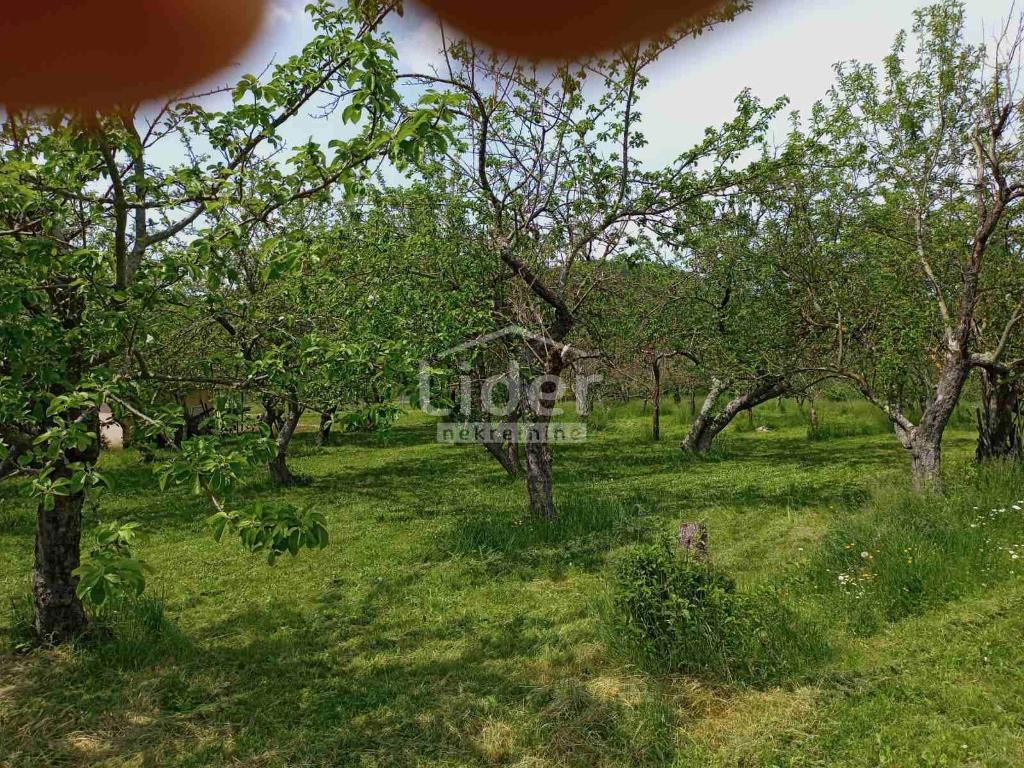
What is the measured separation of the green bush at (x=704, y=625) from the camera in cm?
493

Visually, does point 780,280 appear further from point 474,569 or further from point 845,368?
point 474,569

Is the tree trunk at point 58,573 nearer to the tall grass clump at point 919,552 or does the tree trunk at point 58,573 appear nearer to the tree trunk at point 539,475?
the tree trunk at point 539,475

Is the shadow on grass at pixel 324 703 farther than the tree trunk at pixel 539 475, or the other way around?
Answer: the tree trunk at pixel 539 475

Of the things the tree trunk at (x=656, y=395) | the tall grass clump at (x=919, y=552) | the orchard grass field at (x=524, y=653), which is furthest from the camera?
the tree trunk at (x=656, y=395)

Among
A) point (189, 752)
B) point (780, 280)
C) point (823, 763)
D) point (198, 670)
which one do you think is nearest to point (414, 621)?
point (198, 670)

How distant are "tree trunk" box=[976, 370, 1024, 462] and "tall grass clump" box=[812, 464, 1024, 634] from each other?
3.85 meters

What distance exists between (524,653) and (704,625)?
5.85 feet

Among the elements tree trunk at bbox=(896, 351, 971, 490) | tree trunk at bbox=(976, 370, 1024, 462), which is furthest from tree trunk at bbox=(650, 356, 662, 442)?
tree trunk at bbox=(896, 351, 971, 490)

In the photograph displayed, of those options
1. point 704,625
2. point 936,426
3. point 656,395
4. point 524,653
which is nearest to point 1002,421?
point 936,426

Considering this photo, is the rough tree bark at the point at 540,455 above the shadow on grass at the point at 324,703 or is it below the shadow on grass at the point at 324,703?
above

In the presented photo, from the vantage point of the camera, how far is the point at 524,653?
5.88 m

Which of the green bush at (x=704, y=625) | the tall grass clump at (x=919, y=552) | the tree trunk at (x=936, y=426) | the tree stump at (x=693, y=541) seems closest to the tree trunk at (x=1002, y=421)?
the tree trunk at (x=936, y=426)

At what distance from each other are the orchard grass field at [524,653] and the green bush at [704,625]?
102mm

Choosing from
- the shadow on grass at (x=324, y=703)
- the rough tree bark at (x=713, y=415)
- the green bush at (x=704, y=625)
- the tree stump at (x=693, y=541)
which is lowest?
the shadow on grass at (x=324, y=703)
